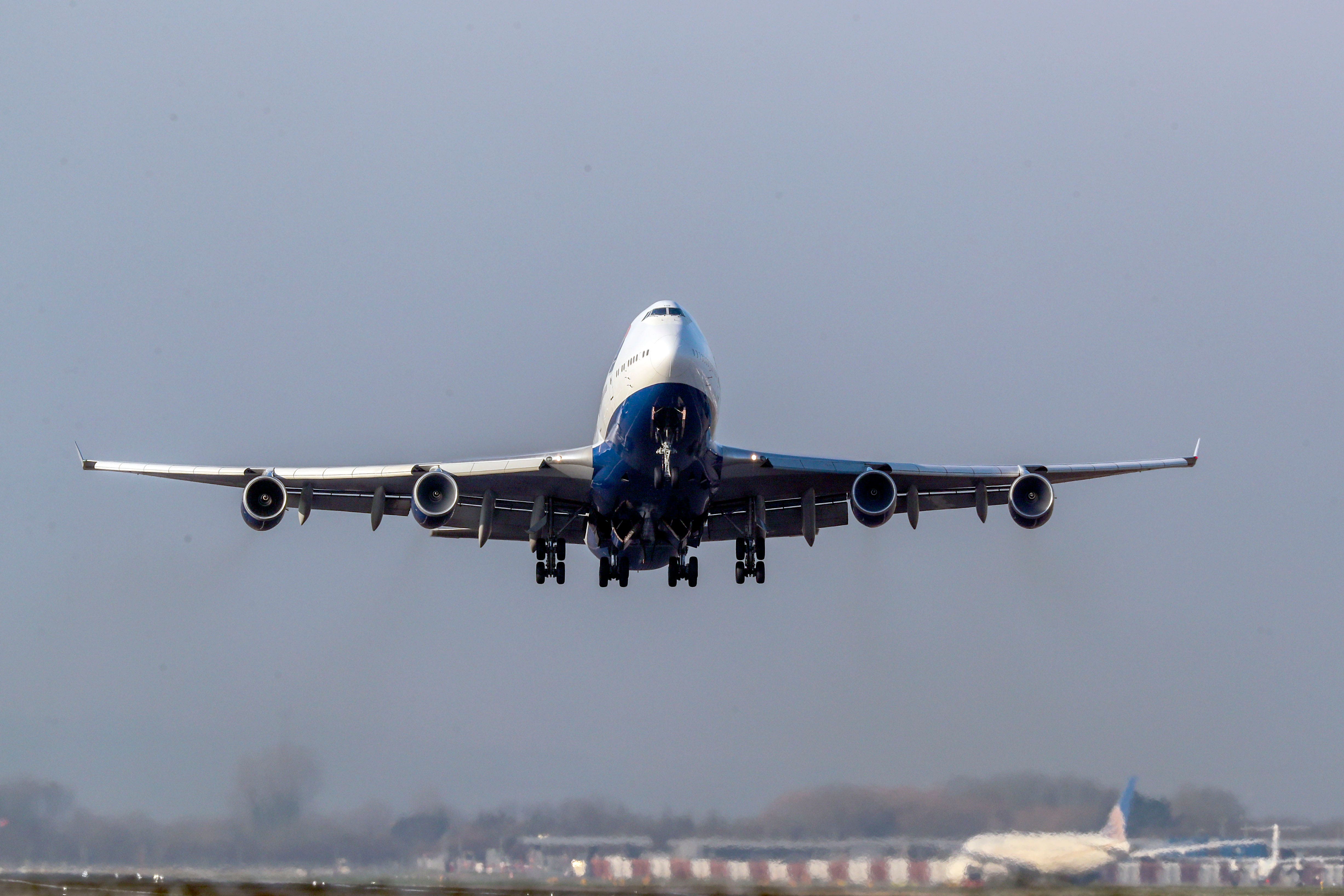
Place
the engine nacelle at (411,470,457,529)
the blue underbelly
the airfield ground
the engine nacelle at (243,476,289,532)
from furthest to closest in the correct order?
the engine nacelle at (243,476,289,532) < the engine nacelle at (411,470,457,529) < the blue underbelly < the airfield ground

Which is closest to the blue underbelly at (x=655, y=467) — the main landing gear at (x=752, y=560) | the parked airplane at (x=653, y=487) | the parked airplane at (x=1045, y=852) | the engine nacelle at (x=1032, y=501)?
the parked airplane at (x=653, y=487)

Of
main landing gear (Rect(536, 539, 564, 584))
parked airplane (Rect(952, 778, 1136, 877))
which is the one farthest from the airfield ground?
main landing gear (Rect(536, 539, 564, 584))

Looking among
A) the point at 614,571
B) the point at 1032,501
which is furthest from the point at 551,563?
the point at 1032,501

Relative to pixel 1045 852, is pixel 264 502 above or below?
above

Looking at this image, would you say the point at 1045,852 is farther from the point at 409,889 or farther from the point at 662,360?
the point at 409,889

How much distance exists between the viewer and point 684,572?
36.4 metres

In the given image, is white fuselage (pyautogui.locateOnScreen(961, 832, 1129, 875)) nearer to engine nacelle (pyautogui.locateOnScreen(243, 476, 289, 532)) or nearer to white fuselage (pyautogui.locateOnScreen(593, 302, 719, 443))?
white fuselage (pyautogui.locateOnScreen(593, 302, 719, 443))

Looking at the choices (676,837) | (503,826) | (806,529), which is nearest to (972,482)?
(806,529)

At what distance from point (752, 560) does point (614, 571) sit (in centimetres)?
370

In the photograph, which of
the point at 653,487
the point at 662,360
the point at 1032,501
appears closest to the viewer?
the point at 662,360

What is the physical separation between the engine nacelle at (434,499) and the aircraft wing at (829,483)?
636cm

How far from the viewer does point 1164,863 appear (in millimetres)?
28312

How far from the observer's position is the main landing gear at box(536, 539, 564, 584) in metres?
36.1

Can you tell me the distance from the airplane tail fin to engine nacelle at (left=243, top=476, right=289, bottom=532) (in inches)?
785
